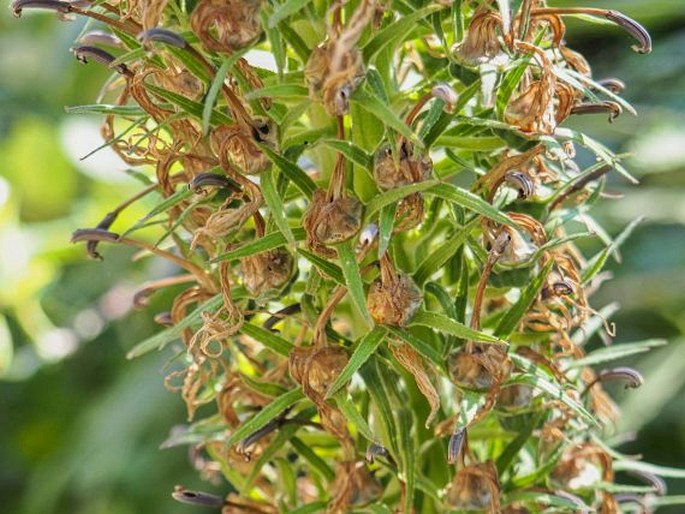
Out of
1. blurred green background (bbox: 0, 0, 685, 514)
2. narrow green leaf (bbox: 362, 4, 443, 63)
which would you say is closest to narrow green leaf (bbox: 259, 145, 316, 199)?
narrow green leaf (bbox: 362, 4, 443, 63)

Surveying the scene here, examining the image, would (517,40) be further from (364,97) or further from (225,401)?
(225,401)

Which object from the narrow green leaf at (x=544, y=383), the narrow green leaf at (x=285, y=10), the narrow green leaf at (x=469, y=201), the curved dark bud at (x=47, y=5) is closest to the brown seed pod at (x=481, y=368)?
the narrow green leaf at (x=544, y=383)

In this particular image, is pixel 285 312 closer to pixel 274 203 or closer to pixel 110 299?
pixel 274 203

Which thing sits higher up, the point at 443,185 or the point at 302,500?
the point at 443,185

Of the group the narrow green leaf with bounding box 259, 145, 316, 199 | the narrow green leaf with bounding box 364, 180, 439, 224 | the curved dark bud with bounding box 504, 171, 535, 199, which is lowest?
the curved dark bud with bounding box 504, 171, 535, 199

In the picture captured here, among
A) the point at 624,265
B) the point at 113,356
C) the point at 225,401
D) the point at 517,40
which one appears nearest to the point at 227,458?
the point at 225,401

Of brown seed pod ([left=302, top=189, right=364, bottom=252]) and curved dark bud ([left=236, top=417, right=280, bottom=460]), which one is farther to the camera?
curved dark bud ([left=236, top=417, right=280, bottom=460])

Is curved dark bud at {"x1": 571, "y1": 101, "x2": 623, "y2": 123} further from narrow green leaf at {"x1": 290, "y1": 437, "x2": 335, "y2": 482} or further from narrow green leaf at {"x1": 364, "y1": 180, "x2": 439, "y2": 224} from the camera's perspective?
narrow green leaf at {"x1": 290, "y1": 437, "x2": 335, "y2": 482}

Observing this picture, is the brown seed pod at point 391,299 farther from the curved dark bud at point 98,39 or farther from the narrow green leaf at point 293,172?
the curved dark bud at point 98,39
